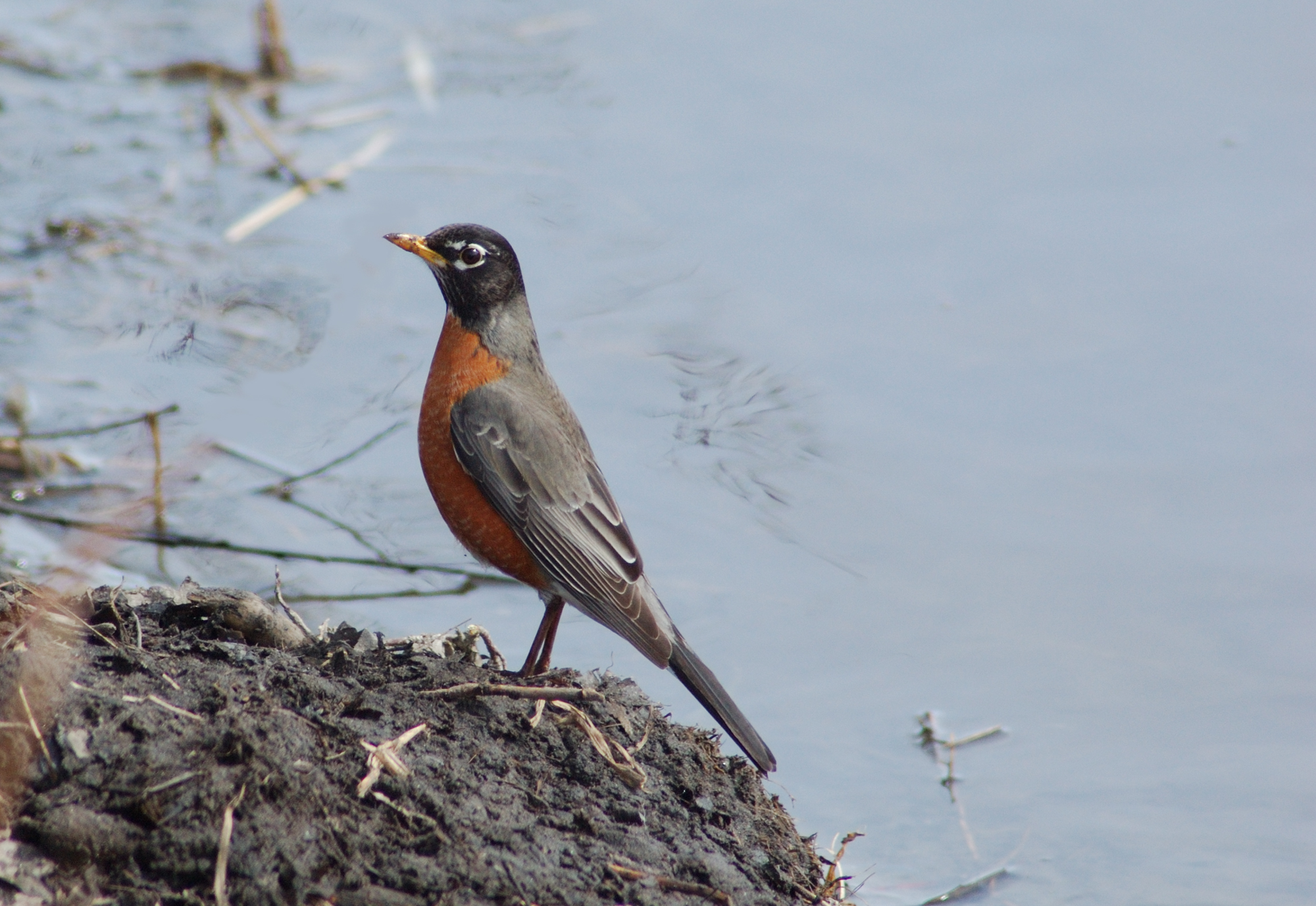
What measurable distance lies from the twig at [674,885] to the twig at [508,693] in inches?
26.5

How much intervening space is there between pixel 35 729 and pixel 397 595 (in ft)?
10.6

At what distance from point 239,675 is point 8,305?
16.5ft

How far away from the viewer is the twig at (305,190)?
352 inches

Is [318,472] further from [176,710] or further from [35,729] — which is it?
[35,729]

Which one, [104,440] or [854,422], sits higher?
[854,422]

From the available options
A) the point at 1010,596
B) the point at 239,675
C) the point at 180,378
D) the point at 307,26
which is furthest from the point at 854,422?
the point at 307,26

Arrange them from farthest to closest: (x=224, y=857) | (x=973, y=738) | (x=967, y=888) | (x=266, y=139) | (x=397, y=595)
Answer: (x=266, y=139)
(x=397, y=595)
(x=973, y=738)
(x=967, y=888)
(x=224, y=857)

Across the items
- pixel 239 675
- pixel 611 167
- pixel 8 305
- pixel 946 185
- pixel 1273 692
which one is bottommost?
pixel 239 675

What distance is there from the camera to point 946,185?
9.30 m

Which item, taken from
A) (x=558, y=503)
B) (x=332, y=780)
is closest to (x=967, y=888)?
(x=558, y=503)

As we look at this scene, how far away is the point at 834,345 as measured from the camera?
26.9ft

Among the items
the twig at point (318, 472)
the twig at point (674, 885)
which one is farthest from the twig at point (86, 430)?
the twig at point (674, 885)

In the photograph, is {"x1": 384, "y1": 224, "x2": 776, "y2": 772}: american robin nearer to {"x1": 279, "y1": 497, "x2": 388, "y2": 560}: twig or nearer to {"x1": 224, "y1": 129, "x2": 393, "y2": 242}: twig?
{"x1": 279, "y1": 497, "x2": 388, "y2": 560}: twig

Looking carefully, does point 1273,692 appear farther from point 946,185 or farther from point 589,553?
point 946,185
